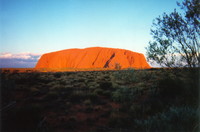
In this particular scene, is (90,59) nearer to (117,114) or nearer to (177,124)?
(117,114)

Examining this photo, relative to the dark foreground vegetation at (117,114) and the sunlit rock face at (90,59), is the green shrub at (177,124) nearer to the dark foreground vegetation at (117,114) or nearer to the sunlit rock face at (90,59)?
the dark foreground vegetation at (117,114)

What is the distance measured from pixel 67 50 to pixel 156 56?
9791cm

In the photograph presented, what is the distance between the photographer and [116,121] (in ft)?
13.6

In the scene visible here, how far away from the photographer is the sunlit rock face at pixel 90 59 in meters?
81.9

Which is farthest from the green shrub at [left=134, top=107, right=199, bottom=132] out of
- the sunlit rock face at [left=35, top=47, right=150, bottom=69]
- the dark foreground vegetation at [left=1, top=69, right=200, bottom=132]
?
the sunlit rock face at [left=35, top=47, right=150, bottom=69]

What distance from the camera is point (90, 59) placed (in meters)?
85.4

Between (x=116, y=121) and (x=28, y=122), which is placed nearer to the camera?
(x=28, y=122)

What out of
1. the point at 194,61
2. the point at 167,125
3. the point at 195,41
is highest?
the point at 195,41

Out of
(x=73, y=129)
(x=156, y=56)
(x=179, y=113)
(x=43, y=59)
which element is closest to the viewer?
(x=179, y=113)

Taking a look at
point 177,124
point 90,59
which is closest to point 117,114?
point 177,124

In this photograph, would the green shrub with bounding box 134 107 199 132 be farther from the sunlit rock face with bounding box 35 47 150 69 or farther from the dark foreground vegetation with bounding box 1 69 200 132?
the sunlit rock face with bounding box 35 47 150 69

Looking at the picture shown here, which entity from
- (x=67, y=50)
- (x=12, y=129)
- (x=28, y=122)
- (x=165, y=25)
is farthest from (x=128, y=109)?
(x=67, y=50)

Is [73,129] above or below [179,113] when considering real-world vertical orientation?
below

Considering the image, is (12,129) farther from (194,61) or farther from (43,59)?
(43,59)
